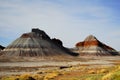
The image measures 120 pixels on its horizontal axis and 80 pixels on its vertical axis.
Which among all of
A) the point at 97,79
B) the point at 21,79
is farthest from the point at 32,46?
the point at 97,79

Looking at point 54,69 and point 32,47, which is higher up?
point 32,47

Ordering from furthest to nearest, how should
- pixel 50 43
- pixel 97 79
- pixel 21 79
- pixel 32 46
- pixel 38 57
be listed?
pixel 50 43, pixel 32 46, pixel 38 57, pixel 21 79, pixel 97 79

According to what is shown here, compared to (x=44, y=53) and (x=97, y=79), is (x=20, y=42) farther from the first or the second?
(x=97, y=79)

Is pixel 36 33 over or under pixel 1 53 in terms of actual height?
over

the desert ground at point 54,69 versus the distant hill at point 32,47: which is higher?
the distant hill at point 32,47

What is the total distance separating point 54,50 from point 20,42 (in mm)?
21218

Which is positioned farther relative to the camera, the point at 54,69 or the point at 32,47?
the point at 32,47

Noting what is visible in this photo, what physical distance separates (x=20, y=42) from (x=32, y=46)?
937cm

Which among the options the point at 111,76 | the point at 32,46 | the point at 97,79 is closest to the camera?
the point at 111,76

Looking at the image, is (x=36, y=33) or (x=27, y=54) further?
(x=36, y=33)

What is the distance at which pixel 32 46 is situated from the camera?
168000 mm

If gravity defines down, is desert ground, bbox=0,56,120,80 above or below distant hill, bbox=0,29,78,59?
below

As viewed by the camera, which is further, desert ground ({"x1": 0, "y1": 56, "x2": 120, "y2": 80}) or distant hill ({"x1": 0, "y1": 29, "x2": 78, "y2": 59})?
distant hill ({"x1": 0, "y1": 29, "x2": 78, "y2": 59})

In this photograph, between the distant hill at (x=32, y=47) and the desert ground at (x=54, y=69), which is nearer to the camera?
the desert ground at (x=54, y=69)
